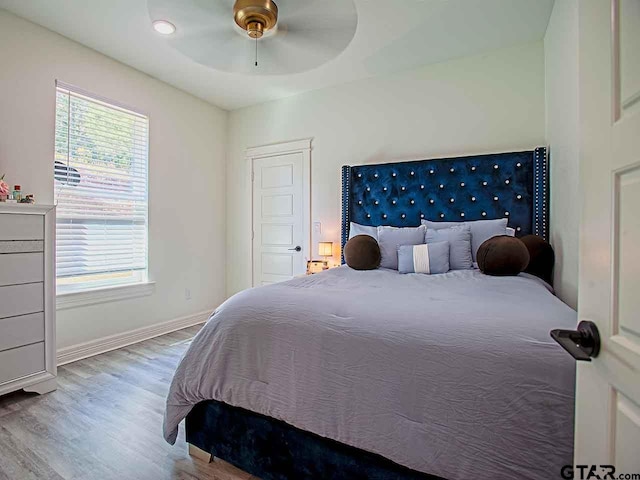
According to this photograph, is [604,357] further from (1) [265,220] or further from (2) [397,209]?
(1) [265,220]

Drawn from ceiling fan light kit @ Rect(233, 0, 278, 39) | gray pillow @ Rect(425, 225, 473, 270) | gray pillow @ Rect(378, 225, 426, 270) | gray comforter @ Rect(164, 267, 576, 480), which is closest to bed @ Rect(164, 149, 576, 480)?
gray comforter @ Rect(164, 267, 576, 480)

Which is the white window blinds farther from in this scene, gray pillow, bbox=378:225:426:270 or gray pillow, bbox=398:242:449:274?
gray pillow, bbox=398:242:449:274

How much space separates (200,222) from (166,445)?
291 cm

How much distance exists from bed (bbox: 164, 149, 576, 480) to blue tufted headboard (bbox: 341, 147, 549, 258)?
125cm

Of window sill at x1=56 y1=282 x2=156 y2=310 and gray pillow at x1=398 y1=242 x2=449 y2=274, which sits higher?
gray pillow at x1=398 y1=242 x2=449 y2=274

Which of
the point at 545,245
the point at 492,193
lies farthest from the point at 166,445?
the point at 492,193

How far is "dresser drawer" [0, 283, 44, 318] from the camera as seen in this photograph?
2.17 metres

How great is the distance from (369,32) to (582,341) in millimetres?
2850

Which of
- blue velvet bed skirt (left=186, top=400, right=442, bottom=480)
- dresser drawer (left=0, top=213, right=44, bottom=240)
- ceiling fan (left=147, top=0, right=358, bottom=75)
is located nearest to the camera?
blue velvet bed skirt (left=186, top=400, right=442, bottom=480)

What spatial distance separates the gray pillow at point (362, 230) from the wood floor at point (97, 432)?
210 cm

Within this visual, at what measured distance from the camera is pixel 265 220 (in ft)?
14.4

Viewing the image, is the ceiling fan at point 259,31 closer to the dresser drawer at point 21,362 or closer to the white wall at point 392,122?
the white wall at point 392,122

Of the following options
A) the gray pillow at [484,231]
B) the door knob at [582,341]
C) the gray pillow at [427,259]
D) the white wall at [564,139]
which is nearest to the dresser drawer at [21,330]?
the gray pillow at [427,259]

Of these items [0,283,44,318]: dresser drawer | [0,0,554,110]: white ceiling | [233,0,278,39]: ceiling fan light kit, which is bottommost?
[0,283,44,318]: dresser drawer
